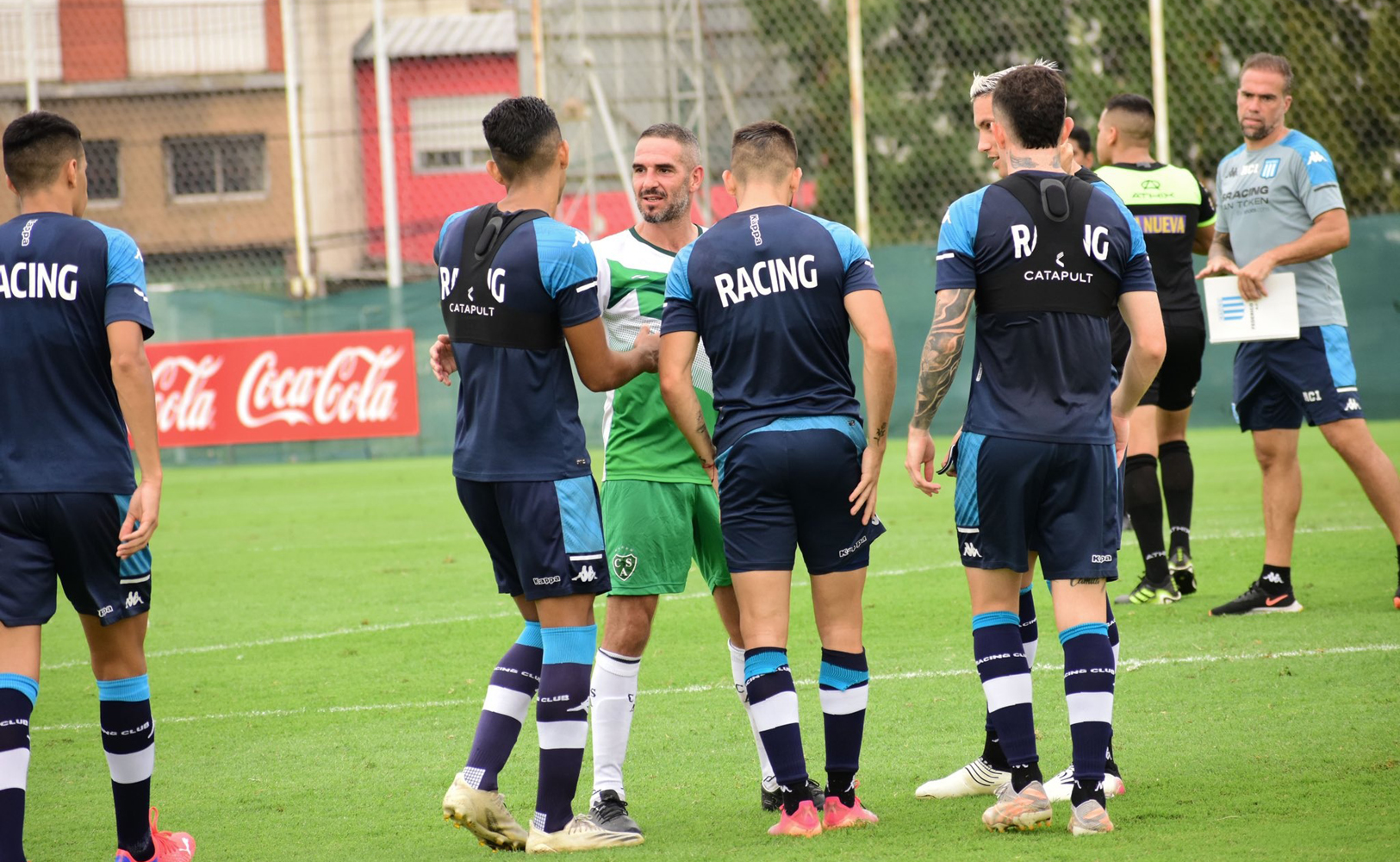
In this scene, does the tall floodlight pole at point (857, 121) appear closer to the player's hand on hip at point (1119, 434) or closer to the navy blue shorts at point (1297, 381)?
the navy blue shorts at point (1297, 381)

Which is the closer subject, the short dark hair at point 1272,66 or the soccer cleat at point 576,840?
the soccer cleat at point 576,840

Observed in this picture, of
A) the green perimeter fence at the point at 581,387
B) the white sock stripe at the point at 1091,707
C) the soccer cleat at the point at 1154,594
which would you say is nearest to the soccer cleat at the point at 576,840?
the white sock stripe at the point at 1091,707

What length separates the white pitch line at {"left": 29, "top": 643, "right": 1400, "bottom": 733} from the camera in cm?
618

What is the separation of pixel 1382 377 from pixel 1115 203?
1298cm

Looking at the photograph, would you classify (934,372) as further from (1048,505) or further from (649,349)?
(649,349)

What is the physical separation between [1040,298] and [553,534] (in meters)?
1.61

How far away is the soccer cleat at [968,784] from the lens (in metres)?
4.70

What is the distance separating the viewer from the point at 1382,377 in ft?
51.8

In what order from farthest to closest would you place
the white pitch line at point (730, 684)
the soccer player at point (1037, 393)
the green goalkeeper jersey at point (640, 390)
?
the white pitch line at point (730, 684)
the green goalkeeper jersey at point (640, 390)
the soccer player at point (1037, 393)

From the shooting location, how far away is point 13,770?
4.10 m

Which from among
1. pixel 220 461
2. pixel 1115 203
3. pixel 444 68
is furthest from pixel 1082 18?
pixel 1115 203

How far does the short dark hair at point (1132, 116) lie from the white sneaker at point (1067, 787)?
13.1 ft

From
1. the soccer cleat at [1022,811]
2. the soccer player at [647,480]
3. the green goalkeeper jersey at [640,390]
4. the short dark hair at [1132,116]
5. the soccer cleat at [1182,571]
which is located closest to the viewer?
the soccer cleat at [1022,811]

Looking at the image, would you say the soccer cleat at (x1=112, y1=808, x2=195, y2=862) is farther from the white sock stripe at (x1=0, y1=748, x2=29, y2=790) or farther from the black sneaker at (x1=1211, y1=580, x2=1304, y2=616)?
the black sneaker at (x1=1211, y1=580, x2=1304, y2=616)
